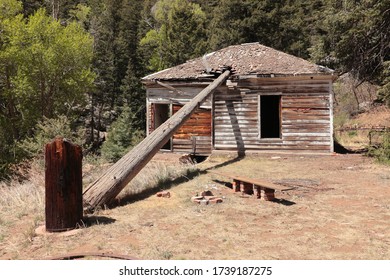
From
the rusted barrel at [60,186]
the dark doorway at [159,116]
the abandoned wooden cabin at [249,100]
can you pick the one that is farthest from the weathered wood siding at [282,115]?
the rusted barrel at [60,186]

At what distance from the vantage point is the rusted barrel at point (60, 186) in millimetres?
5281

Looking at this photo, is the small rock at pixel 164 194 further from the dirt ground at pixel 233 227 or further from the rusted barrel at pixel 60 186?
the rusted barrel at pixel 60 186

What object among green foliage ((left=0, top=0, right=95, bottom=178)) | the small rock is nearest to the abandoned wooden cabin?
the small rock

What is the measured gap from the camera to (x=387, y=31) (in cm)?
1312

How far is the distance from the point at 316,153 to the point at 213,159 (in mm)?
4219

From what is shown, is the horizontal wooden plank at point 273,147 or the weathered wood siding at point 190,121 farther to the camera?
the weathered wood siding at point 190,121

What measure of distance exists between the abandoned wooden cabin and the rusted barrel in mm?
9720

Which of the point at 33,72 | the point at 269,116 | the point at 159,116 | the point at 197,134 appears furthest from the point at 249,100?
the point at 33,72

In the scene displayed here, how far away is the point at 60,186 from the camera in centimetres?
529

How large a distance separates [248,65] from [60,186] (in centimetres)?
1115

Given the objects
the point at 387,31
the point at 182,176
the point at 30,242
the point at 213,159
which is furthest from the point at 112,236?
the point at 387,31

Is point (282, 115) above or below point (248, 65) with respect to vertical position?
below

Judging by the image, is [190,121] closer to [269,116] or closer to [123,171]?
[269,116]

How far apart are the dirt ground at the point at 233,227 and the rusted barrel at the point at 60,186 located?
22 cm
